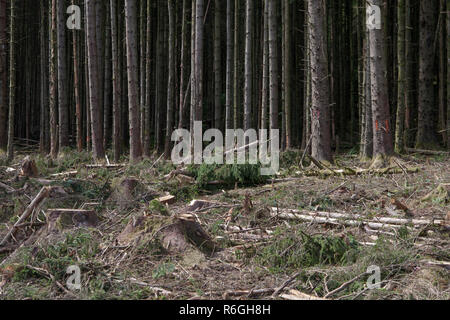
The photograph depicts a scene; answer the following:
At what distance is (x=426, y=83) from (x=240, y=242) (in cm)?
891

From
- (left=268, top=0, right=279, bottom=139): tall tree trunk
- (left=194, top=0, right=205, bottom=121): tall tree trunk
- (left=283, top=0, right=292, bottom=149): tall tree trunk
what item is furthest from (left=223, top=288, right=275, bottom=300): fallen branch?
(left=283, top=0, right=292, bottom=149): tall tree trunk

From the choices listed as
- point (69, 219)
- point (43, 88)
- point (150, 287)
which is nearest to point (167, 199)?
point (69, 219)

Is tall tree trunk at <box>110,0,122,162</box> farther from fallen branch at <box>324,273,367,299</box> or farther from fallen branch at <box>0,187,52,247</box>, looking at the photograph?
fallen branch at <box>324,273,367,299</box>

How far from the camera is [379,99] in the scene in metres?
8.29

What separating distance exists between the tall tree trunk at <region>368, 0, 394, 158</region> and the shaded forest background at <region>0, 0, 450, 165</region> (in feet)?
0.16

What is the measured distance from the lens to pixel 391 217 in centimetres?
545

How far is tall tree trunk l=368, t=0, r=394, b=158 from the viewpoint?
823cm

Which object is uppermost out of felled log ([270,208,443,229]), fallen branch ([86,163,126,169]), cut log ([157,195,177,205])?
fallen branch ([86,163,126,169])

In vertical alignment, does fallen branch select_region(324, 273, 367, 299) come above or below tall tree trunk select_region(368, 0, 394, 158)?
below

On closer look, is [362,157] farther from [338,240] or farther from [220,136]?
[338,240]

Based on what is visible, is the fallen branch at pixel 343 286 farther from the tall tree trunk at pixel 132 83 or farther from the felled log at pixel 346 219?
the tall tree trunk at pixel 132 83

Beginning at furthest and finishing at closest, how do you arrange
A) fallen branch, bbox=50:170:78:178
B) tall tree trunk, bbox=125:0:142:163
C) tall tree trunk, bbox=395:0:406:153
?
tall tree trunk, bbox=395:0:406:153, tall tree trunk, bbox=125:0:142:163, fallen branch, bbox=50:170:78:178

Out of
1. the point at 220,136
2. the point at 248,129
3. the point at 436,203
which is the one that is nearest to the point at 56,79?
the point at 220,136

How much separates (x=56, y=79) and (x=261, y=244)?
908 centimetres
